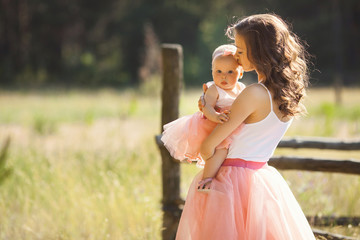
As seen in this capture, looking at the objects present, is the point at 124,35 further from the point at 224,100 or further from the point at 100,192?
the point at 224,100

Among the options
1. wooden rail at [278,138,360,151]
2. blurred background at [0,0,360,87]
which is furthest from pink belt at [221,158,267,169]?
blurred background at [0,0,360,87]

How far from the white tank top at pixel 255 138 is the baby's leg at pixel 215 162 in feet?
0.11

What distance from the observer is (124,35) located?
26.8 m

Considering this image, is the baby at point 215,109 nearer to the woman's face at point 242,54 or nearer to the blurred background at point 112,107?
the woman's face at point 242,54

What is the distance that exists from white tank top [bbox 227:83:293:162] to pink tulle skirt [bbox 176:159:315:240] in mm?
62

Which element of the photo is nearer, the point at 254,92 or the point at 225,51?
the point at 254,92

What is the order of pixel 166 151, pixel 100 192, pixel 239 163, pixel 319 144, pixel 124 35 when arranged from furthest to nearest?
1. pixel 124 35
2. pixel 100 192
3. pixel 319 144
4. pixel 166 151
5. pixel 239 163

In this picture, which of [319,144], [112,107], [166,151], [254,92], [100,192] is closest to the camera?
[254,92]

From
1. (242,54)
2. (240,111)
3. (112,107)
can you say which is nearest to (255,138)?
(240,111)

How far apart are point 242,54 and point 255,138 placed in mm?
412

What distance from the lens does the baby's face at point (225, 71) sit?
207 centimetres

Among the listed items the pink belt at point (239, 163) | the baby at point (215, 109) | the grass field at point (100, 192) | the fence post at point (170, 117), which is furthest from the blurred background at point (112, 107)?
the pink belt at point (239, 163)

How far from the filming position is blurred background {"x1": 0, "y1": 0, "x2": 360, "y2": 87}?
76.6ft

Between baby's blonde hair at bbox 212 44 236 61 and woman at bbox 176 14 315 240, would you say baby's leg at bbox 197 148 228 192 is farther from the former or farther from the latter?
baby's blonde hair at bbox 212 44 236 61
